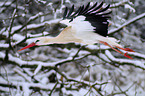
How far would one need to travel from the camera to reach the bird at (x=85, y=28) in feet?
4.17

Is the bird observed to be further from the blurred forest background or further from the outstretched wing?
the blurred forest background

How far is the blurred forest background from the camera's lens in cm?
214

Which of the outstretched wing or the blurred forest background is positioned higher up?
the outstretched wing

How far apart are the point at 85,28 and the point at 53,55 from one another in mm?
1677

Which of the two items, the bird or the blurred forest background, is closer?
the bird

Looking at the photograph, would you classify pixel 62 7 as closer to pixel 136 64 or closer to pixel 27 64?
pixel 27 64

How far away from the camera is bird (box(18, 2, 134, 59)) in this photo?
4.17 feet

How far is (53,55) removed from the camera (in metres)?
3.04

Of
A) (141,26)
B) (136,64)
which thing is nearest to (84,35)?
(136,64)

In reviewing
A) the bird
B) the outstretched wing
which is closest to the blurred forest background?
the bird

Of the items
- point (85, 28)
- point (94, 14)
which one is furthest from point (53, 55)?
point (94, 14)

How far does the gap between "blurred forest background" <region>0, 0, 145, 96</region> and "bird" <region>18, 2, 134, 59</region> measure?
0.46 metres

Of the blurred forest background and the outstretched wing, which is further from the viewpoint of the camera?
the blurred forest background

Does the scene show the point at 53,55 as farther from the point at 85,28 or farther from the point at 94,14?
the point at 94,14
